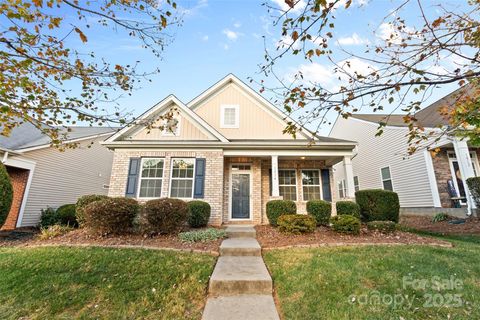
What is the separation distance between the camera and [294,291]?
11.1ft

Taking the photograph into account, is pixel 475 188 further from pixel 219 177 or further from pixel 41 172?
pixel 41 172

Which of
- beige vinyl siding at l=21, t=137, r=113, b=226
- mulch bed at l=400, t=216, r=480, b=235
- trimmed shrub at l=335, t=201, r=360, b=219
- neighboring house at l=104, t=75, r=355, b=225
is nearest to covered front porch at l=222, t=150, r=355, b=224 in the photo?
neighboring house at l=104, t=75, r=355, b=225

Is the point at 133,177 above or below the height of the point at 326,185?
above

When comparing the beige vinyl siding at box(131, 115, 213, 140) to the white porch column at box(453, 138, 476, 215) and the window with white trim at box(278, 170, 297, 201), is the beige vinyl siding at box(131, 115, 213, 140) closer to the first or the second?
the window with white trim at box(278, 170, 297, 201)

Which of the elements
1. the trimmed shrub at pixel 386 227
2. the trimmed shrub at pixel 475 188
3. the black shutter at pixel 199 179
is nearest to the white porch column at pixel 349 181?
the trimmed shrub at pixel 386 227

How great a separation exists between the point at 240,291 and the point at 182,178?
6099 millimetres

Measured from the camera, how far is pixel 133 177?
8898 mm

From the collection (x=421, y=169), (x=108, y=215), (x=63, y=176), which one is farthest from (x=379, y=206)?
(x=63, y=176)

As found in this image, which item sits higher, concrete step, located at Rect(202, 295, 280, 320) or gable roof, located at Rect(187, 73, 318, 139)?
gable roof, located at Rect(187, 73, 318, 139)

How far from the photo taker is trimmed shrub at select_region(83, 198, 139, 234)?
5912 millimetres

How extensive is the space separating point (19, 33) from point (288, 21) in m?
3.73

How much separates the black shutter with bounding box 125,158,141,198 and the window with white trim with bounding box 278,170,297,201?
A: 243 inches

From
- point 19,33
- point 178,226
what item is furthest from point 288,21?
point 178,226

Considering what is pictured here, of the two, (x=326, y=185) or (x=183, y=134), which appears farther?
(x=326, y=185)
